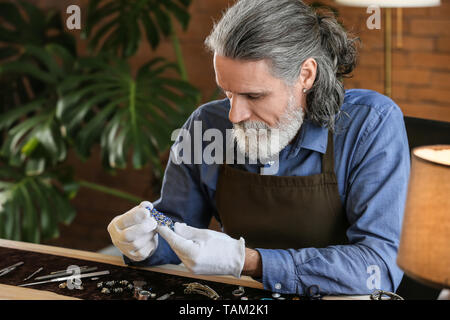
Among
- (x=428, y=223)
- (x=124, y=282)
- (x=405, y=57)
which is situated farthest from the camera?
(x=405, y=57)

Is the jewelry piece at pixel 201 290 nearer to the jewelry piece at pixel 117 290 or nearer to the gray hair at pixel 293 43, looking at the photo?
the jewelry piece at pixel 117 290

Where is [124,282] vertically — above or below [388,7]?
below

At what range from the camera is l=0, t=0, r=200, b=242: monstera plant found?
8.73 ft

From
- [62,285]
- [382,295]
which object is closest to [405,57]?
[382,295]

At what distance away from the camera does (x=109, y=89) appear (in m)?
3.07

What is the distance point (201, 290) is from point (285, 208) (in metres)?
0.33

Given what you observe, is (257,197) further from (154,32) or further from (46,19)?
(46,19)

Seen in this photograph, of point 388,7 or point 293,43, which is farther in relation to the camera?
Result: point 388,7

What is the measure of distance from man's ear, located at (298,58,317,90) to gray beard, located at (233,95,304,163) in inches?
2.1

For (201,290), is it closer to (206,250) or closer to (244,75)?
(206,250)

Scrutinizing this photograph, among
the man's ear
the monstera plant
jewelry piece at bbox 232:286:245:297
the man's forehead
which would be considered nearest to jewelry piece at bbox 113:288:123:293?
jewelry piece at bbox 232:286:245:297

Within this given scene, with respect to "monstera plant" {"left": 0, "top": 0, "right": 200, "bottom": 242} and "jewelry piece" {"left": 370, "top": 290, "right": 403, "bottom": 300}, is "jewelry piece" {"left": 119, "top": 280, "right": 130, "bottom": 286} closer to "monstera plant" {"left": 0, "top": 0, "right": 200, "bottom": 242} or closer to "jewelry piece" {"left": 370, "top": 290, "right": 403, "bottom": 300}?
"jewelry piece" {"left": 370, "top": 290, "right": 403, "bottom": 300}
